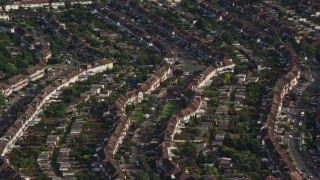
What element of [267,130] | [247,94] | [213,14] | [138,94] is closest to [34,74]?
[138,94]

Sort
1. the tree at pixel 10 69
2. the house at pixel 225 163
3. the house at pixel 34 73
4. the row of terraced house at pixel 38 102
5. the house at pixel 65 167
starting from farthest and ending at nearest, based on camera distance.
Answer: the tree at pixel 10 69, the house at pixel 34 73, the row of terraced house at pixel 38 102, the house at pixel 225 163, the house at pixel 65 167

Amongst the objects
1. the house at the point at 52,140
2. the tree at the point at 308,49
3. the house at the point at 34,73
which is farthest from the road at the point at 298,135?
the house at the point at 34,73

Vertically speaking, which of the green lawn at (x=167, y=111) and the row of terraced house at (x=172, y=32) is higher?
the row of terraced house at (x=172, y=32)

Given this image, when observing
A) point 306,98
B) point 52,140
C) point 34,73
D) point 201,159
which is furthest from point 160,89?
point 201,159

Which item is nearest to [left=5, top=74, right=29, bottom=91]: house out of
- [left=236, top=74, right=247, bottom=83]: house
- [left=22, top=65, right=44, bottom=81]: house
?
[left=22, top=65, right=44, bottom=81]: house

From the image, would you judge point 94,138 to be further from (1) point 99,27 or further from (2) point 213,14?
(2) point 213,14

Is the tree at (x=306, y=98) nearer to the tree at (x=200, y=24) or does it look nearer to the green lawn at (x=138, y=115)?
the green lawn at (x=138, y=115)

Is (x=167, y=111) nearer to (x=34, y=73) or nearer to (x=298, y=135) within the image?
(x=298, y=135)
